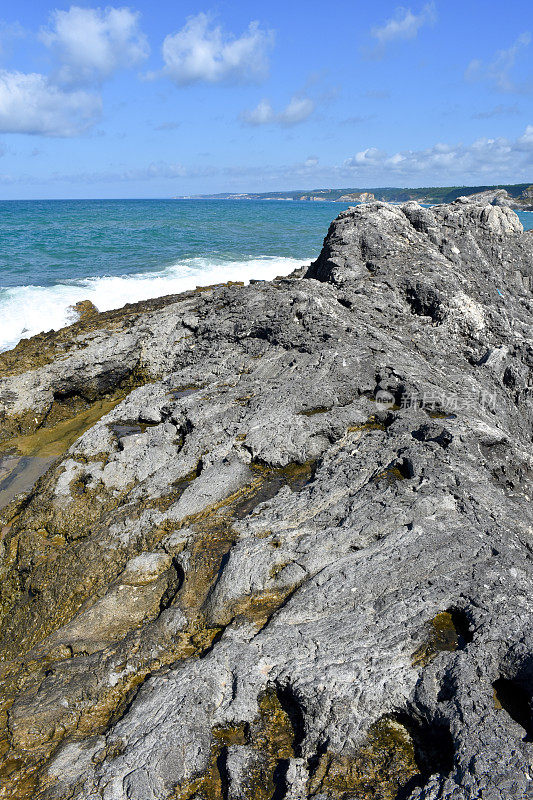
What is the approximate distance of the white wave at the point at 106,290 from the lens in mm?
20172

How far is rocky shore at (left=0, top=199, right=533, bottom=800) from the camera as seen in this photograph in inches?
157

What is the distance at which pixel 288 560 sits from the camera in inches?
219

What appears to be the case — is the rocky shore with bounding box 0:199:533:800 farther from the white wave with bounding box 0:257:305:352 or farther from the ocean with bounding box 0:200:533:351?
the ocean with bounding box 0:200:533:351

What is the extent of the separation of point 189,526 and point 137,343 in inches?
254

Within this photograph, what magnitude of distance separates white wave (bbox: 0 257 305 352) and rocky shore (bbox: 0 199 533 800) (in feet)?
31.6

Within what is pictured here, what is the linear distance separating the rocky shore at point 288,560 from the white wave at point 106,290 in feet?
31.6

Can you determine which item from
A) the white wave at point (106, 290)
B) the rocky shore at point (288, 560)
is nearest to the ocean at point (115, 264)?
the white wave at point (106, 290)

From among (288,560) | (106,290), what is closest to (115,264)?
(106,290)

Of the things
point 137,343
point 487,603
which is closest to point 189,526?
point 487,603

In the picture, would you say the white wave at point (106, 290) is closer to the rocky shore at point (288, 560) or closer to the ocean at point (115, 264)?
the ocean at point (115, 264)

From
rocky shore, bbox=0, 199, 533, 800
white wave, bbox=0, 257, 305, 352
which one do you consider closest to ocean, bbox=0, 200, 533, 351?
white wave, bbox=0, 257, 305, 352

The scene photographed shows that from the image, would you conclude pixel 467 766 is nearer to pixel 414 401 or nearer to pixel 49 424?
pixel 414 401

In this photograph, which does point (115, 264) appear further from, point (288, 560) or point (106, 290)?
point (288, 560)

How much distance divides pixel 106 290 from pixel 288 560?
78.0 feet
